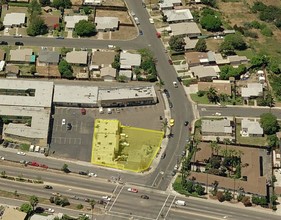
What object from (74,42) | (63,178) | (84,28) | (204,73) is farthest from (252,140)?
(84,28)

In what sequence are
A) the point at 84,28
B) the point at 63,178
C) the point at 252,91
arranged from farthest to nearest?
1. the point at 84,28
2. the point at 252,91
3. the point at 63,178

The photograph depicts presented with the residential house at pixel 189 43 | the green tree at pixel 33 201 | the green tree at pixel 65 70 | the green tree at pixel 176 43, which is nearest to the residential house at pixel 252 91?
the residential house at pixel 189 43

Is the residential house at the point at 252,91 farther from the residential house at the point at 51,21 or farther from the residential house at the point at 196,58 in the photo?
the residential house at the point at 51,21

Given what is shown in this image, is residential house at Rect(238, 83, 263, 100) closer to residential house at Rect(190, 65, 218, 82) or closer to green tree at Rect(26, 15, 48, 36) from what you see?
residential house at Rect(190, 65, 218, 82)

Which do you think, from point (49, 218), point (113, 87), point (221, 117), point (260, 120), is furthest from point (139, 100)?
point (49, 218)

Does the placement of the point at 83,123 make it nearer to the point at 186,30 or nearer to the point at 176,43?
the point at 176,43

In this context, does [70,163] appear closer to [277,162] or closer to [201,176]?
[201,176]
